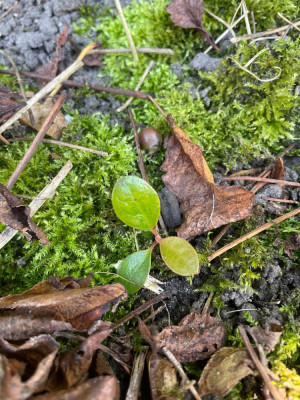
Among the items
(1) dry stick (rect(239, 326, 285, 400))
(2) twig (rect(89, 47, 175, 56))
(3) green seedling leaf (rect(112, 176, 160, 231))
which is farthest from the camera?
(2) twig (rect(89, 47, 175, 56))

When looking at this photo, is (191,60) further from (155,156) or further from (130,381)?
(130,381)

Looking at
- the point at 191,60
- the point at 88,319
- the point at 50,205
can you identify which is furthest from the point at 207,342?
the point at 191,60

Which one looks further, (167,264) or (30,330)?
(167,264)

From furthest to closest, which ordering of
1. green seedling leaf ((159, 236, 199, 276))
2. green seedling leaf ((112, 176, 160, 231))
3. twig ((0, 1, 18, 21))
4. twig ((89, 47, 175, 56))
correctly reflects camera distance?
twig ((0, 1, 18, 21))
twig ((89, 47, 175, 56))
green seedling leaf ((112, 176, 160, 231))
green seedling leaf ((159, 236, 199, 276))

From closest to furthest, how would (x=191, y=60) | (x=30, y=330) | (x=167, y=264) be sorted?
(x=30, y=330) → (x=167, y=264) → (x=191, y=60)

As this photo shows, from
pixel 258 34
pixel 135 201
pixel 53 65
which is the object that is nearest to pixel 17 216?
pixel 135 201

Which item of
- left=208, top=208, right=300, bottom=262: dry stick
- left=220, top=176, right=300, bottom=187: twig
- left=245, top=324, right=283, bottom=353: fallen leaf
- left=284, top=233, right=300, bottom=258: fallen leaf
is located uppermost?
left=220, top=176, right=300, bottom=187: twig

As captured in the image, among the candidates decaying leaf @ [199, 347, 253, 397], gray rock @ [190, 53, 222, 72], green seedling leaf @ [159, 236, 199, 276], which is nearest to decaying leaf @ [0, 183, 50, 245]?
green seedling leaf @ [159, 236, 199, 276]

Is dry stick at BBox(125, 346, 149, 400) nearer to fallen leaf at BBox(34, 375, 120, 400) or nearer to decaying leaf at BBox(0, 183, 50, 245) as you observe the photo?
fallen leaf at BBox(34, 375, 120, 400)

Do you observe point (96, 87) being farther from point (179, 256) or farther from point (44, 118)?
point (179, 256)
